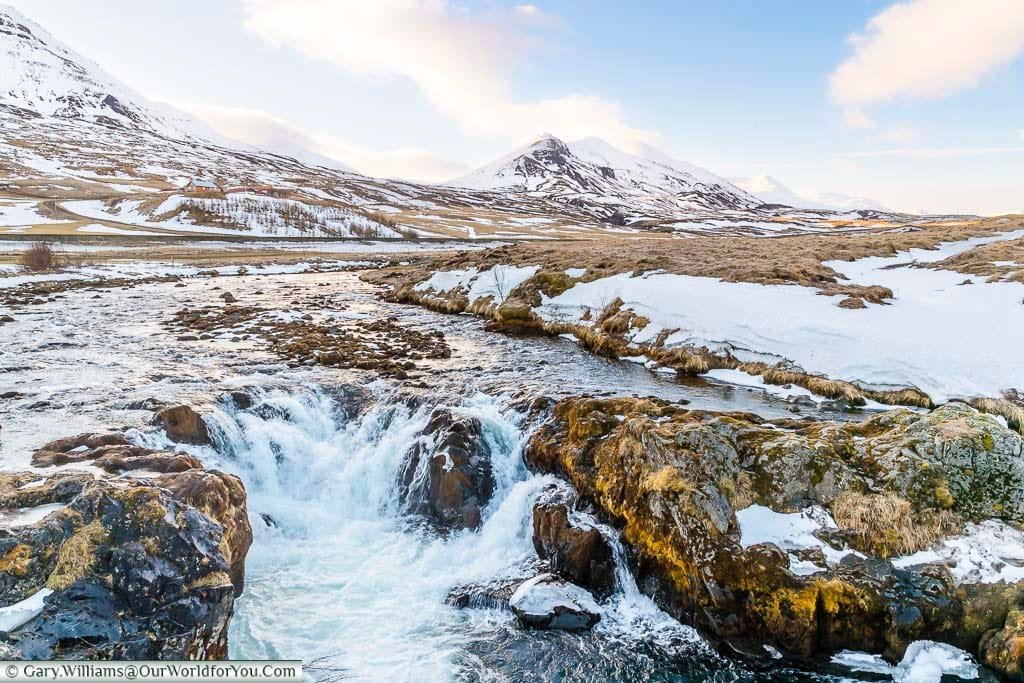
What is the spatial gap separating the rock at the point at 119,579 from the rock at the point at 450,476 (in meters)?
5.04

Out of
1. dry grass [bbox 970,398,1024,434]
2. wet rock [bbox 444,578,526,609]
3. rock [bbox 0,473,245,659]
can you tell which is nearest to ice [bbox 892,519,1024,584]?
wet rock [bbox 444,578,526,609]

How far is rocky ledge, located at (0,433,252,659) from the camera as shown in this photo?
7.15 metres

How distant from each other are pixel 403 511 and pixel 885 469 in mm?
10695

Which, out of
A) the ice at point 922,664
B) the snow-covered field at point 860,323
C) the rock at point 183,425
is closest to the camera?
the ice at point 922,664

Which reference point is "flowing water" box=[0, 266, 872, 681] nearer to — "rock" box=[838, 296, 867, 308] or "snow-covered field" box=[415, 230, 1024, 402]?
"snow-covered field" box=[415, 230, 1024, 402]

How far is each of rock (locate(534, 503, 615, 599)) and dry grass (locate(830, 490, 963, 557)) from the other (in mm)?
4370

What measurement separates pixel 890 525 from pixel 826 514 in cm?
96

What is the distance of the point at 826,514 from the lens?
9.58 m

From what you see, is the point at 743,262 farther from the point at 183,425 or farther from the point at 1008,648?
the point at 183,425

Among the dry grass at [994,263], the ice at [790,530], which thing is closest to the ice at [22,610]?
the ice at [790,530]

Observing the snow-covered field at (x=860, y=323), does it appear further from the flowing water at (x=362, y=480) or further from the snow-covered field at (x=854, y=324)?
the flowing water at (x=362, y=480)

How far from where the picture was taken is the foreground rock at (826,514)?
823 cm

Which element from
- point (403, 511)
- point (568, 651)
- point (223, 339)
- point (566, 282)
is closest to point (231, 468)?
point (403, 511)

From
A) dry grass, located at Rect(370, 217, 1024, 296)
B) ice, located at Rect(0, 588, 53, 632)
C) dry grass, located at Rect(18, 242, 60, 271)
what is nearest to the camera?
ice, located at Rect(0, 588, 53, 632)
